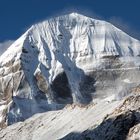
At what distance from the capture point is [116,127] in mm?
74188

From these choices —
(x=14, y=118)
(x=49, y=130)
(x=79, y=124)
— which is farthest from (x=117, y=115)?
(x=14, y=118)

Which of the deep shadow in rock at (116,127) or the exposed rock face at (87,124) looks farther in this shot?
the exposed rock face at (87,124)

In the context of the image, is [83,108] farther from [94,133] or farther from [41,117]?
[94,133]

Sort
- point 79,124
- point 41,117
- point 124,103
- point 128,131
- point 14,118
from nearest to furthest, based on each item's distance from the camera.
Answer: point 128,131, point 124,103, point 79,124, point 41,117, point 14,118

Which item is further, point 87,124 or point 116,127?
point 87,124

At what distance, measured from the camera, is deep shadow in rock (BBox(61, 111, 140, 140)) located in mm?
73438

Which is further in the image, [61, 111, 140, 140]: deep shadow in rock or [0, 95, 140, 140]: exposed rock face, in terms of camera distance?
[0, 95, 140, 140]: exposed rock face

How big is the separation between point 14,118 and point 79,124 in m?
108

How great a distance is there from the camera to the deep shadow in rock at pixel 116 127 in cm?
7344

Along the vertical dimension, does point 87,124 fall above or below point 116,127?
below

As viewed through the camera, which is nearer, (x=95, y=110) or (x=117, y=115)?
(x=117, y=115)

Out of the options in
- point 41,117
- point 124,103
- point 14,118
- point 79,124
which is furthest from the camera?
point 14,118

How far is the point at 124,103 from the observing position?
3216 inches

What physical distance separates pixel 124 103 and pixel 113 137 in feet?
28.0
